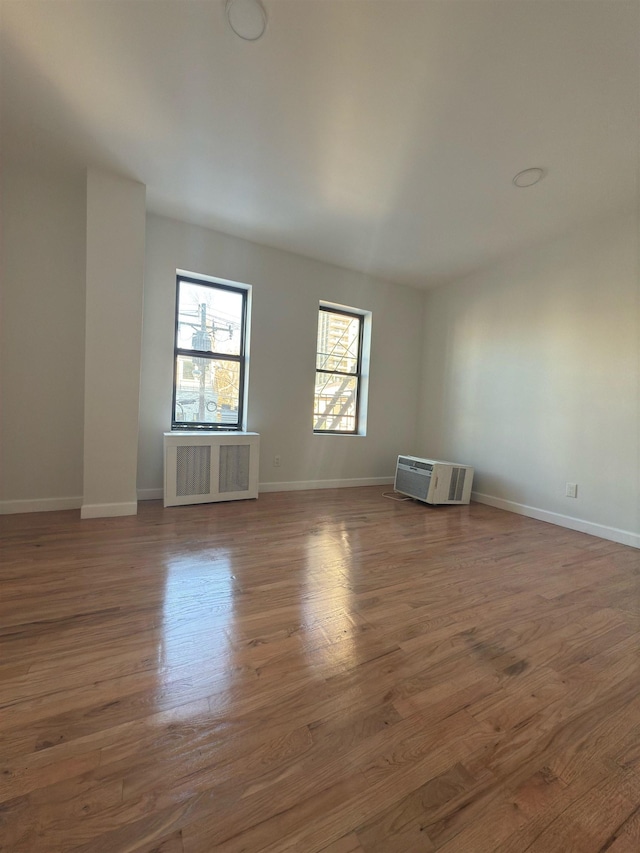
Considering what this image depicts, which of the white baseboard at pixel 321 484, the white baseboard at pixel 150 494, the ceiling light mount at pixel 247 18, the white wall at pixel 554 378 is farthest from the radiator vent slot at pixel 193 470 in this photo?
the white wall at pixel 554 378

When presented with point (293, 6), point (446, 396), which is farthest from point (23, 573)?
point (446, 396)

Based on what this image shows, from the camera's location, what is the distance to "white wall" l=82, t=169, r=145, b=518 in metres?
2.68

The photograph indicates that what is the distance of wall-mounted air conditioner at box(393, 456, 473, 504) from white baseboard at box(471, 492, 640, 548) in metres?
0.29

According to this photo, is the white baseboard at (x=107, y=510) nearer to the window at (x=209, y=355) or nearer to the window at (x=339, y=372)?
the window at (x=209, y=355)

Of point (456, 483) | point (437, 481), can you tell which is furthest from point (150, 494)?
point (456, 483)

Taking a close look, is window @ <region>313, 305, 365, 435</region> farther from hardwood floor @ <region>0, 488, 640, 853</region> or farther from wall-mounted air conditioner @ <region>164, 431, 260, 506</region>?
hardwood floor @ <region>0, 488, 640, 853</region>

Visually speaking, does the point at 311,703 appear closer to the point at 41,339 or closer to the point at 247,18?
the point at 247,18

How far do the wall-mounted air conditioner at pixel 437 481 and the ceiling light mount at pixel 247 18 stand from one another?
11.2 feet

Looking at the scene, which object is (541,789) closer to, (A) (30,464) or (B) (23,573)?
(B) (23,573)

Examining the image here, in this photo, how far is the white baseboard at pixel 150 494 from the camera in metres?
3.30

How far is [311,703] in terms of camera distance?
43.7 inches

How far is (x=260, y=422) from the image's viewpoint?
3826 mm

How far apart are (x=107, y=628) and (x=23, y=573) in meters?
0.81

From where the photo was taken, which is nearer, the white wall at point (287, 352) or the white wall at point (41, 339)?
the white wall at point (41, 339)
